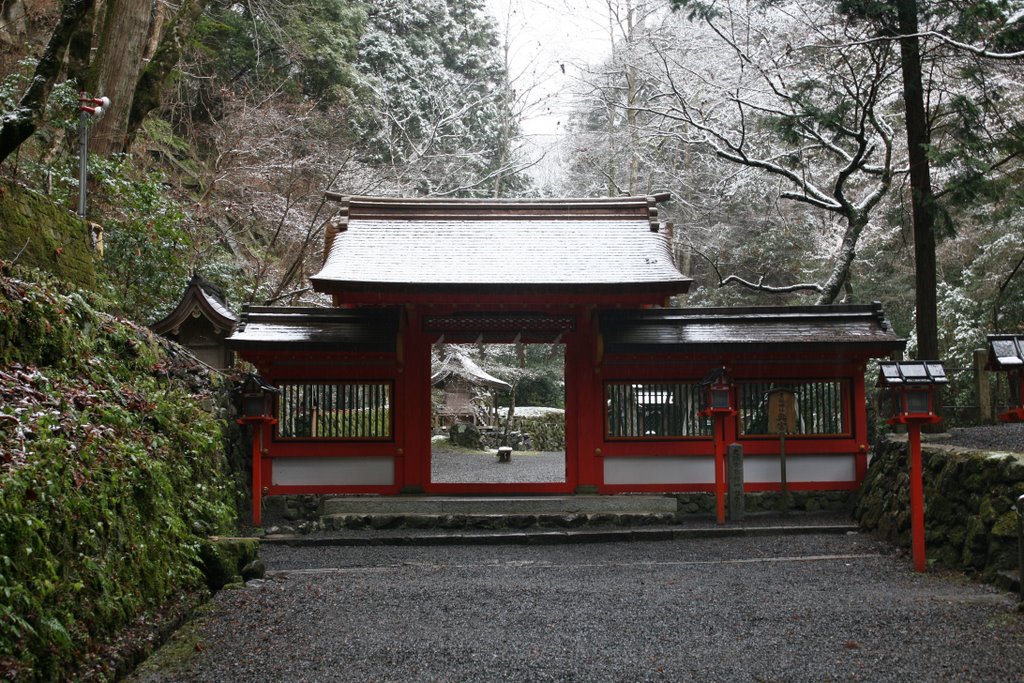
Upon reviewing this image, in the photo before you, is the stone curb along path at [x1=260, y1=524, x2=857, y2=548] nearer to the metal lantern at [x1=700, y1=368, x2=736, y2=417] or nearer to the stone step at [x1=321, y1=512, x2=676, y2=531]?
the stone step at [x1=321, y1=512, x2=676, y2=531]

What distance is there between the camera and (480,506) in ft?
34.9

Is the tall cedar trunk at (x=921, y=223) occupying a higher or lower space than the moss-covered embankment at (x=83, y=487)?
higher

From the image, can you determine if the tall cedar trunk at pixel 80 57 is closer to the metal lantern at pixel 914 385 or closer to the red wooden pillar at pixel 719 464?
the red wooden pillar at pixel 719 464

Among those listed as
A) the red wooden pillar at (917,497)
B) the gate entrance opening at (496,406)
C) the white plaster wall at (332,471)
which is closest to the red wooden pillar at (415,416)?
the white plaster wall at (332,471)

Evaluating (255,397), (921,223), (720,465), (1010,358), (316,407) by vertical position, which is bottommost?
(720,465)

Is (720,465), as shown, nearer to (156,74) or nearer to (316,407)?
(316,407)

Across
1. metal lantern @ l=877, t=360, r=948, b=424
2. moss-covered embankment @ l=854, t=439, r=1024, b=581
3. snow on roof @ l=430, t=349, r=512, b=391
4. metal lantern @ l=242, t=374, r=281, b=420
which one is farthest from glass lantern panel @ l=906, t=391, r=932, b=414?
snow on roof @ l=430, t=349, r=512, b=391

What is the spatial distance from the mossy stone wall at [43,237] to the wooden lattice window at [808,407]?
808 centimetres

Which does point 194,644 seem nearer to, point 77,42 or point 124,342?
point 124,342

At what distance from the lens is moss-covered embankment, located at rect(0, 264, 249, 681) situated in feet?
11.8

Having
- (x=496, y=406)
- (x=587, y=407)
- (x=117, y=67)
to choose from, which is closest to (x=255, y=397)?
(x=587, y=407)

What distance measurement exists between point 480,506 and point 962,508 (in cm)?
539

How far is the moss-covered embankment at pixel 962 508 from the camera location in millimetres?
6910

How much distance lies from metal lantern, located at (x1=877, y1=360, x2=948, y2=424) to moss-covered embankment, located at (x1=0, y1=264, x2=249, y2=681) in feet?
19.0
